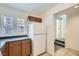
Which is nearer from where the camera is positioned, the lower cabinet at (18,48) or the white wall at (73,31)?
the lower cabinet at (18,48)

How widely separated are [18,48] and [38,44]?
0.71 meters

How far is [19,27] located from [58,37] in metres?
2.53

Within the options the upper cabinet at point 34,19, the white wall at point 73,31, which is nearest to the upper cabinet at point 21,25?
the upper cabinet at point 34,19

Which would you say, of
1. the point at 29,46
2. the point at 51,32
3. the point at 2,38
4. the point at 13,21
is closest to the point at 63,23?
the point at 51,32

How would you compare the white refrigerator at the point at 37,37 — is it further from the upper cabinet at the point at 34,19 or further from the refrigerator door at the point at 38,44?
the upper cabinet at the point at 34,19

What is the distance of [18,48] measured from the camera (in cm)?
230

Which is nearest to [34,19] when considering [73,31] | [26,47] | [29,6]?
[29,6]

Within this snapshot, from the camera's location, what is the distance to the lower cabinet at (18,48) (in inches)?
80.2

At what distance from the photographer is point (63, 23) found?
13.8ft

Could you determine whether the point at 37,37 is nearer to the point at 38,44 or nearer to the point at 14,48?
the point at 38,44

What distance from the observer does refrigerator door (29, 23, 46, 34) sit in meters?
2.56

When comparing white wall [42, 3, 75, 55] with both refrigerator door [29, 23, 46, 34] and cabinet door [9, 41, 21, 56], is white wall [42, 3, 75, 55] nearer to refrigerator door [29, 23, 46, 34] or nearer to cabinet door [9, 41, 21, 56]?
refrigerator door [29, 23, 46, 34]

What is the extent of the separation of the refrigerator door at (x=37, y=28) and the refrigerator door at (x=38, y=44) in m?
0.16

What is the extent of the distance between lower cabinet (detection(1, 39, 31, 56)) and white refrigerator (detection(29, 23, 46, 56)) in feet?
0.66
